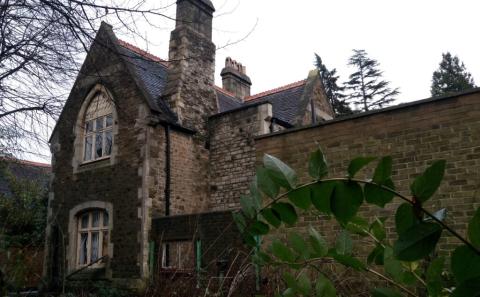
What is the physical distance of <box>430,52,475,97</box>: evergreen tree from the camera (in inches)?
1558

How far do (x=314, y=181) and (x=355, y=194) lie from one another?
8 cm

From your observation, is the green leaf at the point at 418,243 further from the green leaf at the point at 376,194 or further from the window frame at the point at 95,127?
the window frame at the point at 95,127

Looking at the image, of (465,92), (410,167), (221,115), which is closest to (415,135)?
(410,167)

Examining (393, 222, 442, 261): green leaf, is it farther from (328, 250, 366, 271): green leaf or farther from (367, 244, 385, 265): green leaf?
(367, 244, 385, 265): green leaf

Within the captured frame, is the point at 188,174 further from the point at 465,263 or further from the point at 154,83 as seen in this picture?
the point at 465,263

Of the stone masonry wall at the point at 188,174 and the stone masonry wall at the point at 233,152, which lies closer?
the stone masonry wall at the point at 188,174

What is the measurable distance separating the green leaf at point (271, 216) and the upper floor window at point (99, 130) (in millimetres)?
14465

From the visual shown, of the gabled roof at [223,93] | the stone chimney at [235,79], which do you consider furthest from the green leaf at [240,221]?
the stone chimney at [235,79]

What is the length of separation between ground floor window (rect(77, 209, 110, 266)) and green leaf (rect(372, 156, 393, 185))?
14.2 metres

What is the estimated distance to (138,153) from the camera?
13.6 meters

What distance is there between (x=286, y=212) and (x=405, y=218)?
0.34m

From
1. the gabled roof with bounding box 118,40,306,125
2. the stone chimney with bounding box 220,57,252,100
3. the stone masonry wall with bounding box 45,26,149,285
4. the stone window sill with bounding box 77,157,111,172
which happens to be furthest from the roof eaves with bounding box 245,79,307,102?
the stone window sill with bounding box 77,157,111,172

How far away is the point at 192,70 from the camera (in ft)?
51.3

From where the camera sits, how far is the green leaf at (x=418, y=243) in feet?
2.16
